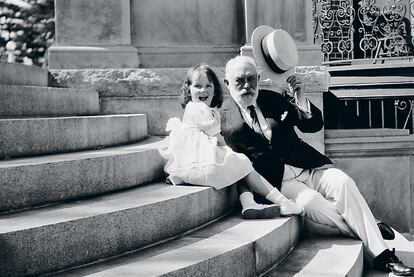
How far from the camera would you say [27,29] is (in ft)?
22.9

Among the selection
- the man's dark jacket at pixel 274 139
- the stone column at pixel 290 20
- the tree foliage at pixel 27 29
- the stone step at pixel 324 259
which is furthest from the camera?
the tree foliage at pixel 27 29

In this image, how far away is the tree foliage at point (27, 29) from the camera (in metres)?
6.92

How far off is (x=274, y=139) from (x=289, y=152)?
151 millimetres

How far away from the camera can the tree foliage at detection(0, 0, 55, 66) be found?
692 centimetres

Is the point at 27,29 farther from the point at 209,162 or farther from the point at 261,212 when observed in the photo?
the point at 261,212

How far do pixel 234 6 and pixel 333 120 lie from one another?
1.87m

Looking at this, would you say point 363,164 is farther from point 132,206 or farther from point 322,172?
point 132,206

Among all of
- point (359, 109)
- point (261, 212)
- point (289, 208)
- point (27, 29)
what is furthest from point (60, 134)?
point (359, 109)

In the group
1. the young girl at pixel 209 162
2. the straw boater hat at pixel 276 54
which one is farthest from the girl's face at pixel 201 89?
the straw boater hat at pixel 276 54

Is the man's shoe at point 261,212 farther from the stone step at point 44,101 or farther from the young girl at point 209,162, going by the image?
the stone step at point 44,101

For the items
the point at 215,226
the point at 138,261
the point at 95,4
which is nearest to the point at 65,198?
the point at 138,261

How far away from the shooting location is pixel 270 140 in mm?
4117

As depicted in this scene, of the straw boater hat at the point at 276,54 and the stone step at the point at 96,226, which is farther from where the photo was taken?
the straw boater hat at the point at 276,54

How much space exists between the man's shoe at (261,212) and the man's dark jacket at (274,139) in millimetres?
427
